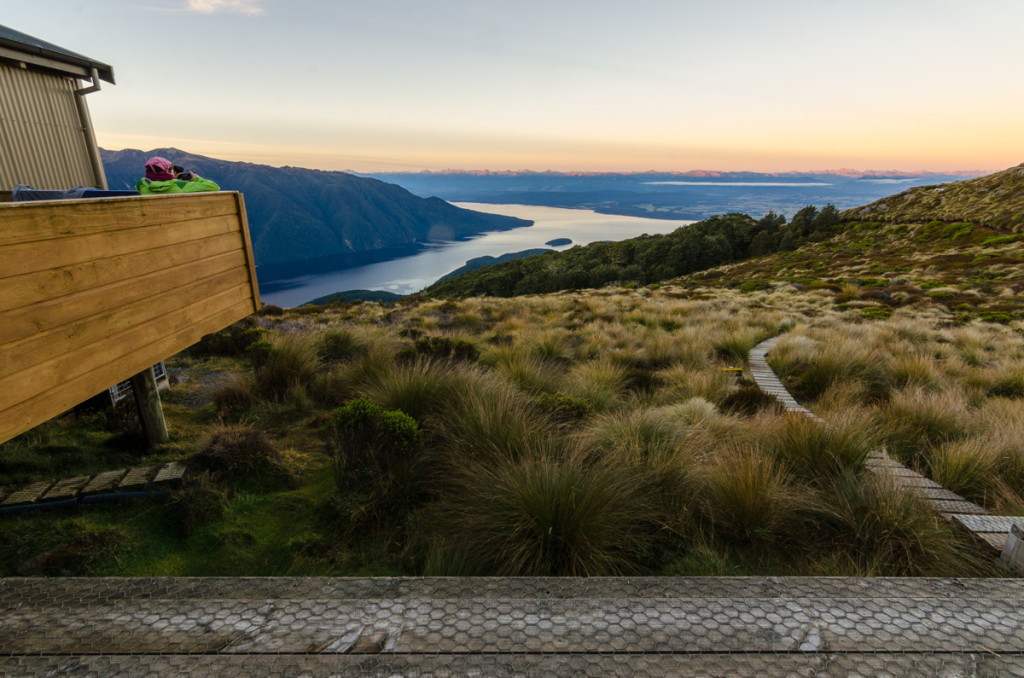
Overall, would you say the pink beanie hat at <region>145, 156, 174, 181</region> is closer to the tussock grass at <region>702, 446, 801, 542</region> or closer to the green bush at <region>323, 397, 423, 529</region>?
the green bush at <region>323, 397, 423, 529</region>

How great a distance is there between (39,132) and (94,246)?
133 inches

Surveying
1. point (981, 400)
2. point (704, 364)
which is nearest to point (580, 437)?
point (704, 364)

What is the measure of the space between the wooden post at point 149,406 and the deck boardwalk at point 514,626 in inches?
106

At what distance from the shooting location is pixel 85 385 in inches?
92.0

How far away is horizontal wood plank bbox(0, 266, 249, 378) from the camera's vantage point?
195 centimetres

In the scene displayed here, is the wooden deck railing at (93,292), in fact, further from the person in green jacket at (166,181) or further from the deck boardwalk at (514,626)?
the deck boardwalk at (514,626)

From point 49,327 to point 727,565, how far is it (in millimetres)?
3627

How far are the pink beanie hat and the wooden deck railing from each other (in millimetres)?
530

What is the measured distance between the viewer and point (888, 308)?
46.0 ft

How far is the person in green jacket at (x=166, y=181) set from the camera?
3287mm

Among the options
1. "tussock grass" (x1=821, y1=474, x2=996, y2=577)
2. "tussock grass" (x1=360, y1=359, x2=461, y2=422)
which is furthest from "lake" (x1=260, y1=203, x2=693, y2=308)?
"tussock grass" (x1=821, y1=474, x2=996, y2=577)

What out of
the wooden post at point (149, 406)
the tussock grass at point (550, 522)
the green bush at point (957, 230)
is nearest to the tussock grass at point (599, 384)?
the tussock grass at point (550, 522)

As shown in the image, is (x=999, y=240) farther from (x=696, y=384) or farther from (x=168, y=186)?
(x=168, y=186)

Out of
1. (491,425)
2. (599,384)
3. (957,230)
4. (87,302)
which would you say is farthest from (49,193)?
(957,230)
